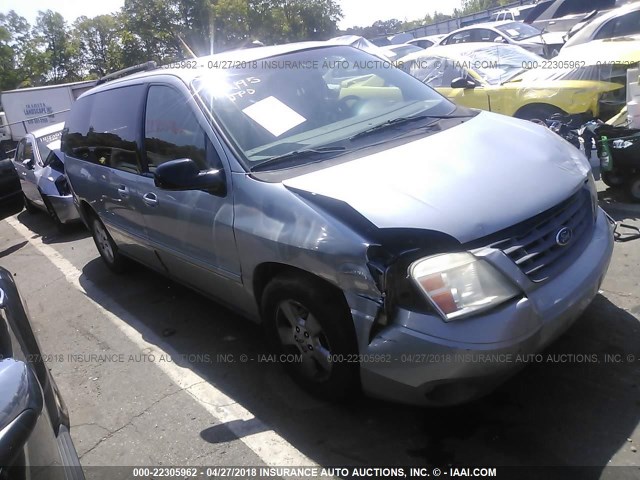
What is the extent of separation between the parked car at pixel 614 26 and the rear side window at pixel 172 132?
909 centimetres

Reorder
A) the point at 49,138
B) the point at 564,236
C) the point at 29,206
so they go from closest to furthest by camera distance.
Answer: the point at 564,236 → the point at 49,138 → the point at 29,206

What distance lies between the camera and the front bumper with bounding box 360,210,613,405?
7.35 ft

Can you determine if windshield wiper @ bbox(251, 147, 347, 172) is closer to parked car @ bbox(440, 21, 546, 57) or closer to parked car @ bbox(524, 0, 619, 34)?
parked car @ bbox(440, 21, 546, 57)

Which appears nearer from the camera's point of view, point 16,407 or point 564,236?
point 16,407

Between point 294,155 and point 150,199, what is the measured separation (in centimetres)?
134

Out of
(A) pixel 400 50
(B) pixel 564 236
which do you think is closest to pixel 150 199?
(B) pixel 564 236

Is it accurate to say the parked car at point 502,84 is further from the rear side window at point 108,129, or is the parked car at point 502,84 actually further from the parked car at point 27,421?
the parked car at point 27,421

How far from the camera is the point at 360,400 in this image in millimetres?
2988

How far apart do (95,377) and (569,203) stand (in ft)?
10.6

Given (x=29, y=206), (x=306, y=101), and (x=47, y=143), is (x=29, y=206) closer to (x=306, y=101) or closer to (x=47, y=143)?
(x=47, y=143)

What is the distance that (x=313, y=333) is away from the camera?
2.82 m

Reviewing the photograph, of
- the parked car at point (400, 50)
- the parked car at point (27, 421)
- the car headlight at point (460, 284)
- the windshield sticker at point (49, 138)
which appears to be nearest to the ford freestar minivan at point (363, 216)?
the car headlight at point (460, 284)

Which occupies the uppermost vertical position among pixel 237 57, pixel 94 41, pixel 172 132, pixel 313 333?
pixel 94 41

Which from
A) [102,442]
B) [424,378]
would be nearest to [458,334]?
[424,378]
